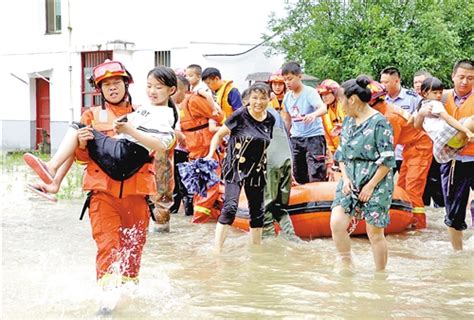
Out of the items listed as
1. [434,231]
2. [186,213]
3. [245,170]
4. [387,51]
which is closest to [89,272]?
[245,170]

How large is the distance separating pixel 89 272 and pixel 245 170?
1.73 meters

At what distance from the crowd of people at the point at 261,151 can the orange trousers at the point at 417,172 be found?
14 mm

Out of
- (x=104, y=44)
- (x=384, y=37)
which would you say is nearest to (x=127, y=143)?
(x=384, y=37)

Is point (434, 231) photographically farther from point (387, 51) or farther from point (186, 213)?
point (387, 51)

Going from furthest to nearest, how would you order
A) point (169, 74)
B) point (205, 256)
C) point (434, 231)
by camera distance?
point (434, 231), point (205, 256), point (169, 74)

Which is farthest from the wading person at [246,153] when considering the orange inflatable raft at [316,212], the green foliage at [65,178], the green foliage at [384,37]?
the green foliage at [384,37]

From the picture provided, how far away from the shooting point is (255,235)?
24.3 feet

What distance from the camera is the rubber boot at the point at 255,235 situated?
7401mm

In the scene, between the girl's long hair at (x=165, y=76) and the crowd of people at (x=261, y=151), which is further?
the girl's long hair at (x=165, y=76)

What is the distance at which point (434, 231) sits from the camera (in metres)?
8.54

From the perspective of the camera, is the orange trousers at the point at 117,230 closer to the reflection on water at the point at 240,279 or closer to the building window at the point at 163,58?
the reflection on water at the point at 240,279

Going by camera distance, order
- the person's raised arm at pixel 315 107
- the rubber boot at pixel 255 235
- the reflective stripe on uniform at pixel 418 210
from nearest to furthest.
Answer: the rubber boot at pixel 255 235 → the reflective stripe on uniform at pixel 418 210 → the person's raised arm at pixel 315 107

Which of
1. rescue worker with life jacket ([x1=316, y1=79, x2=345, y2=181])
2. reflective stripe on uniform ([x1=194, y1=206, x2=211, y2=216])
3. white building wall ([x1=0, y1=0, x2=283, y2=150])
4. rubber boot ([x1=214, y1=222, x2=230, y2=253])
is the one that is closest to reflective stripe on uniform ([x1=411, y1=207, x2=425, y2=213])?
rescue worker with life jacket ([x1=316, y1=79, x2=345, y2=181])

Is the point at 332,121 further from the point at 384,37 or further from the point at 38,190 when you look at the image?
the point at 38,190
